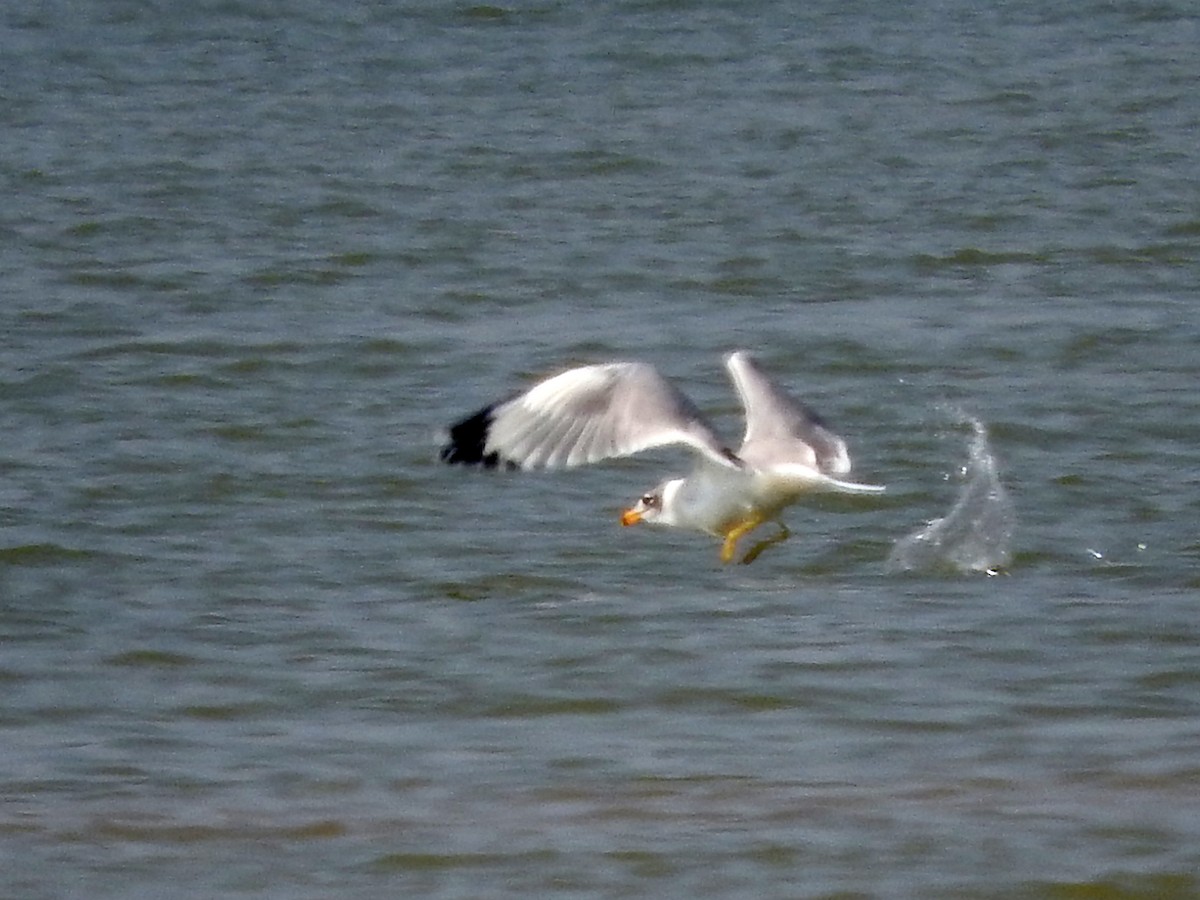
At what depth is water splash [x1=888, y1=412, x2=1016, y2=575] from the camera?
7422mm

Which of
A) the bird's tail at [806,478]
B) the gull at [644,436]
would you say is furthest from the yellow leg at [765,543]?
the bird's tail at [806,478]

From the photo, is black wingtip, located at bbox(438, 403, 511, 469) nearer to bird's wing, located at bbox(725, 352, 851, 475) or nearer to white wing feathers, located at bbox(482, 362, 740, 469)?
white wing feathers, located at bbox(482, 362, 740, 469)

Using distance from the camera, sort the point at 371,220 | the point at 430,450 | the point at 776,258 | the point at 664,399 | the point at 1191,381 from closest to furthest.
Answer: the point at 664,399 → the point at 430,450 → the point at 1191,381 → the point at 776,258 → the point at 371,220

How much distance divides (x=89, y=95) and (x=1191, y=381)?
6.97 metres

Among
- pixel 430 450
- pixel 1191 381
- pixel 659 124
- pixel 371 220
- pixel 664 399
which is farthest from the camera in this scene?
pixel 659 124

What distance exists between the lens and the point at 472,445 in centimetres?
671

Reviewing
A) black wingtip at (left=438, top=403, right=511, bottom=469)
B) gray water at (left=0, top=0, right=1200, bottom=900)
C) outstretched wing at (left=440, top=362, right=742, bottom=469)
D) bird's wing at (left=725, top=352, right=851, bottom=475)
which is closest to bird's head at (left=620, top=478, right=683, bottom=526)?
gray water at (left=0, top=0, right=1200, bottom=900)

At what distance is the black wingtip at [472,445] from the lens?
6684mm

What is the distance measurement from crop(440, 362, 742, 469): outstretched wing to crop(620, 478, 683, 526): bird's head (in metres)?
0.51

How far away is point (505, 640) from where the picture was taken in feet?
22.5

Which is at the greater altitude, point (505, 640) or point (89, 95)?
point (89, 95)

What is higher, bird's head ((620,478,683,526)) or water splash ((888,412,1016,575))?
bird's head ((620,478,683,526))

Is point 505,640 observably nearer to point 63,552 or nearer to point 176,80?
point 63,552

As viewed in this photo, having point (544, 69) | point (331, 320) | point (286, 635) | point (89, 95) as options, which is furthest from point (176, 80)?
point (286, 635)
